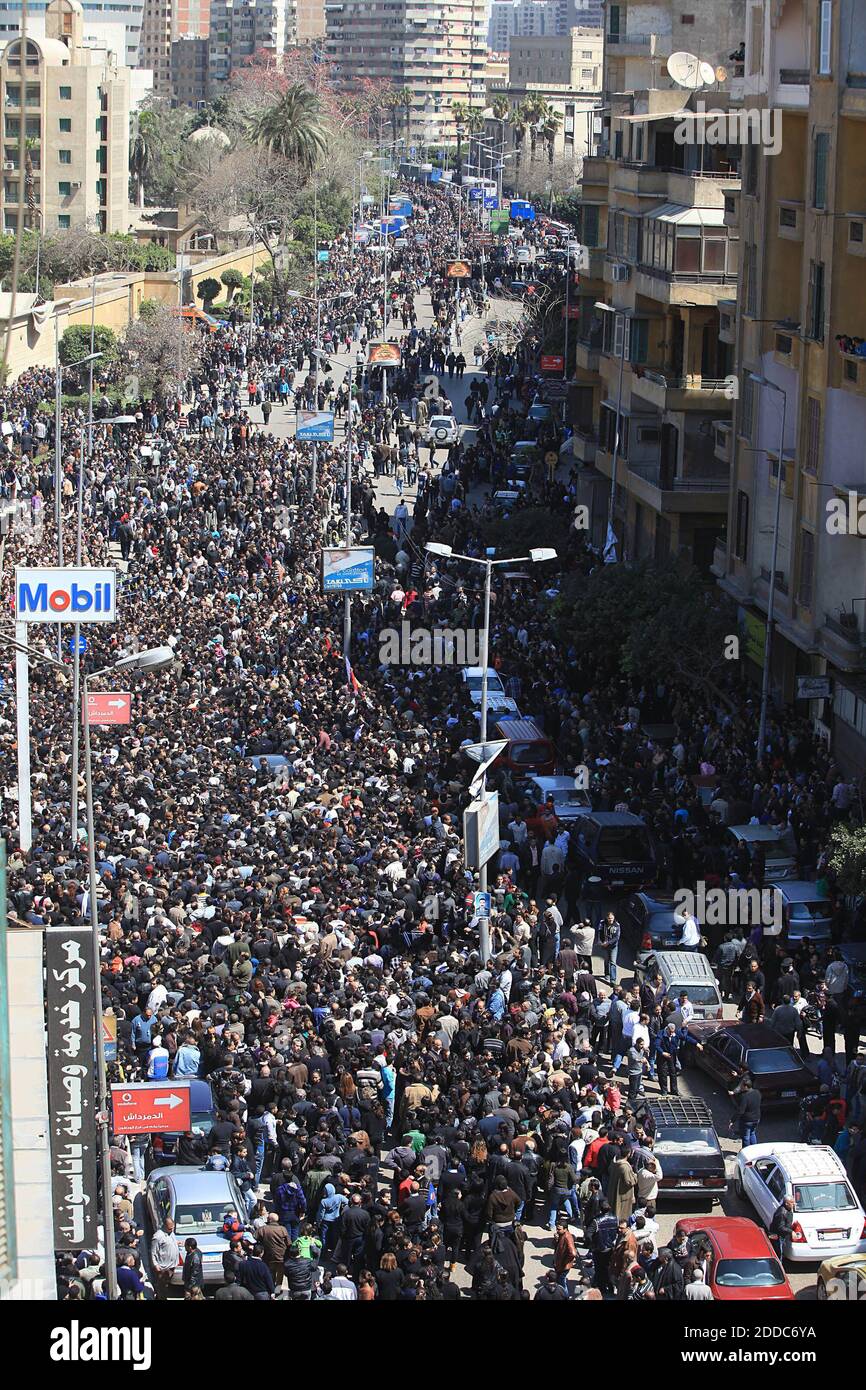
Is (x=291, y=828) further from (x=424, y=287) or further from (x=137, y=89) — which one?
(x=137, y=89)

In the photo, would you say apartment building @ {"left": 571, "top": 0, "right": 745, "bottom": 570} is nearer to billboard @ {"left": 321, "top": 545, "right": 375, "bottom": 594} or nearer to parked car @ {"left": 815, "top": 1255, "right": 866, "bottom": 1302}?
billboard @ {"left": 321, "top": 545, "right": 375, "bottom": 594}

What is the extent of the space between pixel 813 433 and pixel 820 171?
4209mm

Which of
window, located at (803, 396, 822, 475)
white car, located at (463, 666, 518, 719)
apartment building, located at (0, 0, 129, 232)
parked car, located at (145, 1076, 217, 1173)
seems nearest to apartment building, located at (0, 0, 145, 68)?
apartment building, located at (0, 0, 129, 232)

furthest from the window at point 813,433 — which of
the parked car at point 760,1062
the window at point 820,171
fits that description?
the parked car at point 760,1062

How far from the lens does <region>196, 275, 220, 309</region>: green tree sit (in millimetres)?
101562

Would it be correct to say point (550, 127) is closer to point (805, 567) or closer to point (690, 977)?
point (805, 567)

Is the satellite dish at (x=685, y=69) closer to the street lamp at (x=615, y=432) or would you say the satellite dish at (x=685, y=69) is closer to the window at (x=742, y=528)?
the street lamp at (x=615, y=432)

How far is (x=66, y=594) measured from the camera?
1029 inches

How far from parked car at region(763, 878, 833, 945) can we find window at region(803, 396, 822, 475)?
10.9 meters

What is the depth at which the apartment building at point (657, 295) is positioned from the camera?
44094 mm

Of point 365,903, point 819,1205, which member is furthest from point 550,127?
point 819,1205
